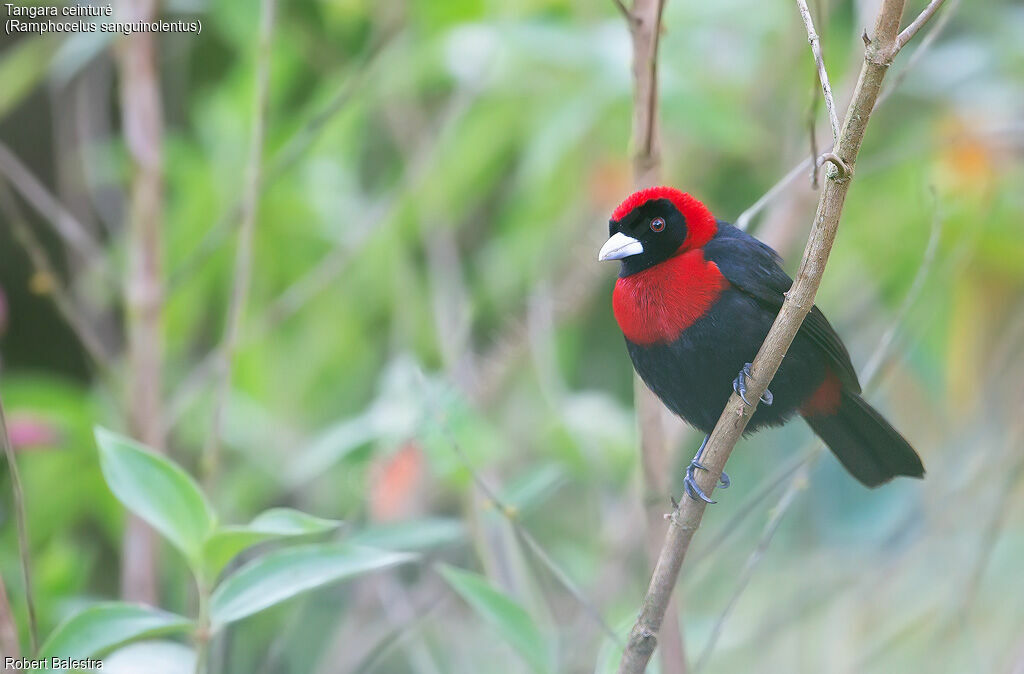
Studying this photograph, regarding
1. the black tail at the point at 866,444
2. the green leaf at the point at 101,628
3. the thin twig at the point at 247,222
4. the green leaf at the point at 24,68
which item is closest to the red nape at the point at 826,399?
the black tail at the point at 866,444

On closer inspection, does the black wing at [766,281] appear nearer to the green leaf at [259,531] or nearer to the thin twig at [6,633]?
the green leaf at [259,531]

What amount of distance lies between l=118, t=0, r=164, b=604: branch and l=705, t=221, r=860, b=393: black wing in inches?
51.5

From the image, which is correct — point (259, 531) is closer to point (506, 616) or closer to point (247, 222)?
point (506, 616)

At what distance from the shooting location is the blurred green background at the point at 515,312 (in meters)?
2.47

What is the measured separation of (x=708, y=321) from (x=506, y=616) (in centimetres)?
67

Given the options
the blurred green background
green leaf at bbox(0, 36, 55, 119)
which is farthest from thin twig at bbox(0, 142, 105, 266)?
green leaf at bbox(0, 36, 55, 119)

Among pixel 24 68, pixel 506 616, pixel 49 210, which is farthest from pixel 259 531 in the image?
pixel 24 68

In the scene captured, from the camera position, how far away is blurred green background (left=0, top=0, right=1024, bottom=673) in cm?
247

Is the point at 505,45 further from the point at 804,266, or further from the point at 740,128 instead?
the point at 804,266

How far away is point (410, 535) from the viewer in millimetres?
2014

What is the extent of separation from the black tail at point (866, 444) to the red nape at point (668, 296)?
38 centimetres

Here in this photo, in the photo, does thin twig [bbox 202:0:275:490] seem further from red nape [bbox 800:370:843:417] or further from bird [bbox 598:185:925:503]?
red nape [bbox 800:370:843:417]

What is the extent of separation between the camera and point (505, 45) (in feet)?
8.82

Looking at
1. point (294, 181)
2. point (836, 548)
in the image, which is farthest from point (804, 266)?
point (294, 181)
